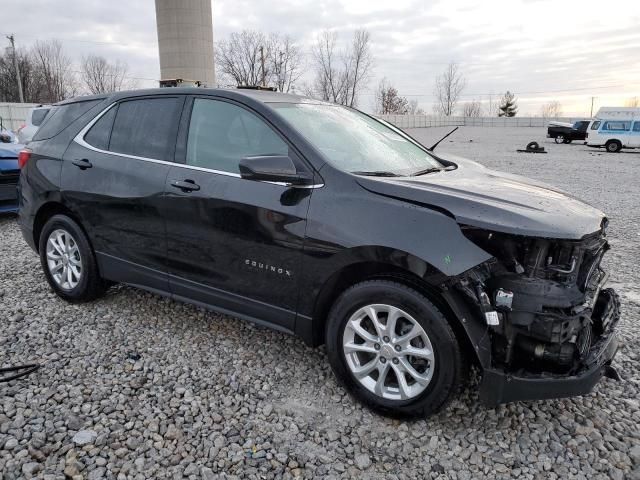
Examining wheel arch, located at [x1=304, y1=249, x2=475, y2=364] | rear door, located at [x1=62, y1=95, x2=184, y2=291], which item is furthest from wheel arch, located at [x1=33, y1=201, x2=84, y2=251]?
wheel arch, located at [x1=304, y1=249, x2=475, y2=364]

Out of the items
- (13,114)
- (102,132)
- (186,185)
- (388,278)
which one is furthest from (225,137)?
(13,114)

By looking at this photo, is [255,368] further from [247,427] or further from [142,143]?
[142,143]

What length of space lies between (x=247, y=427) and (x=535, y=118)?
56623 millimetres

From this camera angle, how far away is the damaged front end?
2340mm

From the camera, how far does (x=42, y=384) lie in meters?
2.98

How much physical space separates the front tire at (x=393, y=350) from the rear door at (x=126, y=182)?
1.50 metres

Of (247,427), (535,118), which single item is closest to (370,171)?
(247,427)

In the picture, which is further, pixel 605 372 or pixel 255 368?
pixel 255 368

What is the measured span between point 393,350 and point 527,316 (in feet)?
2.28

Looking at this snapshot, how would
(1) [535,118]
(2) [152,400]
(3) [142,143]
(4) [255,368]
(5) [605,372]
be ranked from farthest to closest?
(1) [535,118]
(3) [142,143]
(4) [255,368]
(2) [152,400]
(5) [605,372]

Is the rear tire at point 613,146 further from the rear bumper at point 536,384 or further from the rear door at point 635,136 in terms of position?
the rear bumper at point 536,384

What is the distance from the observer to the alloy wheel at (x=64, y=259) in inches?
160

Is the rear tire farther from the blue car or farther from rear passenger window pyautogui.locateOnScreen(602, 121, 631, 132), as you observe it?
the blue car

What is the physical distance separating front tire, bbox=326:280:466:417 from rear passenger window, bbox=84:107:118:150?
237cm
